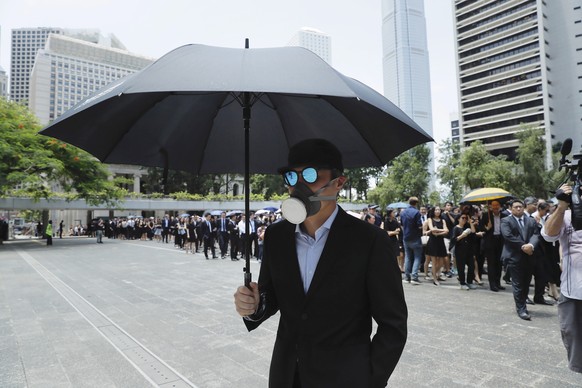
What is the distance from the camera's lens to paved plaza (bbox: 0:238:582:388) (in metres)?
3.74

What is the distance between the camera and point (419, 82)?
186500 mm

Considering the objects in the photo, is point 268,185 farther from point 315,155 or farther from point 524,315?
point 315,155

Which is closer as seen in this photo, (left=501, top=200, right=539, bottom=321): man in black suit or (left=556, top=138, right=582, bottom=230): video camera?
(left=556, top=138, right=582, bottom=230): video camera

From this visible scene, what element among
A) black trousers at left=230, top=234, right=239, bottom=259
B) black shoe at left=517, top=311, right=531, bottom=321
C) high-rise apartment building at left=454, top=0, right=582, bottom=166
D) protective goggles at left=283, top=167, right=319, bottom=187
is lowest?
black shoe at left=517, top=311, right=531, bottom=321

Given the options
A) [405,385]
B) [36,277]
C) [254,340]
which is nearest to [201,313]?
[254,340]

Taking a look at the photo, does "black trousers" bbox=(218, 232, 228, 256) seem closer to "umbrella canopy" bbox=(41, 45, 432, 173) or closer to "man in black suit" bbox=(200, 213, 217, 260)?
"man in black suit" bbox=(200, 213, 217, 260)

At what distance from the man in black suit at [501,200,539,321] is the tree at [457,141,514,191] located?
104 feet

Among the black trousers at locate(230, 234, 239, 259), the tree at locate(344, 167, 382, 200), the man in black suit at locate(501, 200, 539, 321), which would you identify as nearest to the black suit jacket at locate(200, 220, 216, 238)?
the black trousers at locate(230, 234, 239, 259)

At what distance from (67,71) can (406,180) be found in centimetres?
8613

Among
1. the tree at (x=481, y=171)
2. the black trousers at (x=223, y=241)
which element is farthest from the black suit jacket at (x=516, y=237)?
the tree at (x=481, y=171)

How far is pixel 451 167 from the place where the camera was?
40.2m

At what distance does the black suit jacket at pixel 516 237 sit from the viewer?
→ 6078 millimetres

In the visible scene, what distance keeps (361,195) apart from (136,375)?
7513 cm

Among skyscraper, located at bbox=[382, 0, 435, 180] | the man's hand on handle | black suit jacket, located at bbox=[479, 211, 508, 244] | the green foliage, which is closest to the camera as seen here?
the man's hand on handle
